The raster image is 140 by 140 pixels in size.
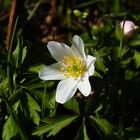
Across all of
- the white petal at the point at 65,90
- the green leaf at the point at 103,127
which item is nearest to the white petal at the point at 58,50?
the white petal at the point at 65,90

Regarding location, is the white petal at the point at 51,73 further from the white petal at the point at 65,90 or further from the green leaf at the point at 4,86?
the green leaf at the point at 4,86

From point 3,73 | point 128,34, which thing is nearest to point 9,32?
point 3,73

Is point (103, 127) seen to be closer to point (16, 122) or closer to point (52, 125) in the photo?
point (52, 125)

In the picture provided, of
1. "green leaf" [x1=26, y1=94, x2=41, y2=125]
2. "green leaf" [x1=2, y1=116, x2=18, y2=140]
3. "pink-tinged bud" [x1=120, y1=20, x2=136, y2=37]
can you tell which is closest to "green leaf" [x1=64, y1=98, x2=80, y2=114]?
"green leaf" [x1=26, y1=94, x2=41, y2=125]

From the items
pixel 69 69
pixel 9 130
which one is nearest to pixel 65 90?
pixel 69 69

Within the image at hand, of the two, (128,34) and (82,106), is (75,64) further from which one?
(128,34)

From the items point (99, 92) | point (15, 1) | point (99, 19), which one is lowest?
point (99, 19)

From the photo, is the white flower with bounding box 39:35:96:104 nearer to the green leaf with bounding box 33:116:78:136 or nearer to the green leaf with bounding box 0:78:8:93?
the green leaf with bounding box 33:116:78:136
